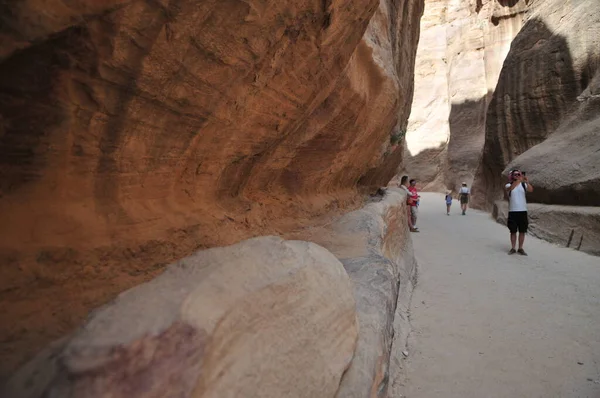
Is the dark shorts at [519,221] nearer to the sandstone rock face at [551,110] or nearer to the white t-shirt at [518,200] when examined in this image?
the white t-shirt at [518,200]

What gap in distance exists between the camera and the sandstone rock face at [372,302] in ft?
5.16

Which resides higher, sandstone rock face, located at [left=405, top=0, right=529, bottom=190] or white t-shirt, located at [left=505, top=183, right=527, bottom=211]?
sandstone rock face, located at [left=405, top=0, right=529, bottom=190]

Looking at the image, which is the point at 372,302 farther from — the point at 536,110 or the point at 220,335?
the point at 536,110

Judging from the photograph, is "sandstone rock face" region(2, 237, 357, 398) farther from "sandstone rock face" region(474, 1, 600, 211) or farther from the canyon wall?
"sandstone rock face" region(474, 1, 600, 211)

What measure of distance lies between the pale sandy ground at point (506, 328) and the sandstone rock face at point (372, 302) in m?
0.14

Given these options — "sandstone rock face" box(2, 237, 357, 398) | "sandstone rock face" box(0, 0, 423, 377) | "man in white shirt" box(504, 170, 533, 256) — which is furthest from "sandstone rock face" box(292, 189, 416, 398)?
"man in white shirt" box(504, 170, 533, 256)

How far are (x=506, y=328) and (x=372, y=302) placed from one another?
1.63 metres

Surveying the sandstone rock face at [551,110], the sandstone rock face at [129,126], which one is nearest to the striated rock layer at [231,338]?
the sandstone rock face at [129,126]

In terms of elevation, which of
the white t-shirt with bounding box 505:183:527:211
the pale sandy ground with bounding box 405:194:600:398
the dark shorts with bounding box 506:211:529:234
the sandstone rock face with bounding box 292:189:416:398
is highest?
the white t-shirt with bounding box 505:183:527:211

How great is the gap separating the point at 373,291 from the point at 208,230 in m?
1.10

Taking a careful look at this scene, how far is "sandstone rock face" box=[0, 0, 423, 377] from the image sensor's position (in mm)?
1080

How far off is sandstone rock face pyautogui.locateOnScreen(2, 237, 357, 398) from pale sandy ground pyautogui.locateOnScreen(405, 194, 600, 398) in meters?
1.15

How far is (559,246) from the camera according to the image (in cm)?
605

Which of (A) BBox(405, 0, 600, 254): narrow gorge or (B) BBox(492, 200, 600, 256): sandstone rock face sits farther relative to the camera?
(A) BBox(405, 0, 600, 254): narrow gorge
